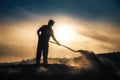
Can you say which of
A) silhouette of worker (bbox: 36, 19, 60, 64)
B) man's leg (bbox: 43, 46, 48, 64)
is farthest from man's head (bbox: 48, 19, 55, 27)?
man's leg (bbox: 43, 46, 48, 64)

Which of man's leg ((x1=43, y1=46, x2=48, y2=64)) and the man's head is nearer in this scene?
the man's head

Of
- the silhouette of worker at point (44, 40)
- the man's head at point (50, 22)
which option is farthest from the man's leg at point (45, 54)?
the man's head at point (50, 22)

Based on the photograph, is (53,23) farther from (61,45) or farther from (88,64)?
(88,64)

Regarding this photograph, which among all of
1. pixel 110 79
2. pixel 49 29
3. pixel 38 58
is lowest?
pixel 110 79

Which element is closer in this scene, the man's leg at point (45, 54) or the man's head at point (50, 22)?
the man's head at point (50, 22)

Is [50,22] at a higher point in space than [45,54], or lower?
higher

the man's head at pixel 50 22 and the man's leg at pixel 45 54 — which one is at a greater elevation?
the man's head at pixel 50 22

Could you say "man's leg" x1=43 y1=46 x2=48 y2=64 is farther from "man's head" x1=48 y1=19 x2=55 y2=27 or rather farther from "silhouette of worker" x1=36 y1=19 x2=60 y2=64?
"man's head" x1=48 y1=19 x2=55 y2=27

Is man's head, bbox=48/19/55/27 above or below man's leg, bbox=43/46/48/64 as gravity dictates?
above

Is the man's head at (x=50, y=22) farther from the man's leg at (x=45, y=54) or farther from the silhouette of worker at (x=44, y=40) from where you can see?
the man's leg at (x=45, y=54)

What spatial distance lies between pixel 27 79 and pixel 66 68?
2.41 meters

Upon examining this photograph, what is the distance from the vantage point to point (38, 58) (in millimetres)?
20234

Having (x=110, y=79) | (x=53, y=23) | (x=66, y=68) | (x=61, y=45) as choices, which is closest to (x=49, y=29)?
(x=53, y=23)

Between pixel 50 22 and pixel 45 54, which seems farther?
pixel 45 54
